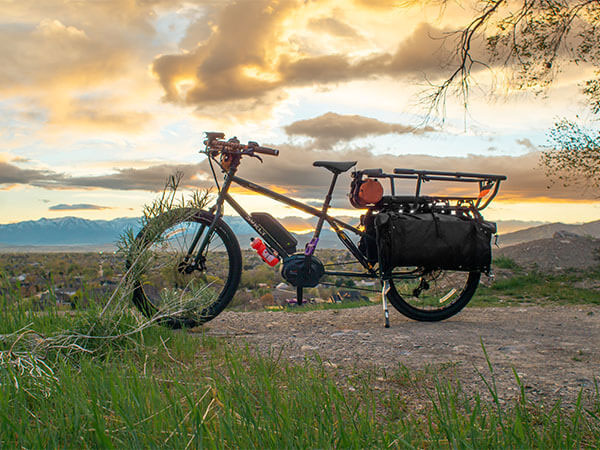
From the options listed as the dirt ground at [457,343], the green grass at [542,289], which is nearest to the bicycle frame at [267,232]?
the dirt ground at [457,343]

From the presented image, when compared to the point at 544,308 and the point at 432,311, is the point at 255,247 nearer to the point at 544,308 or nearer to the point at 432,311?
the point at 432,311

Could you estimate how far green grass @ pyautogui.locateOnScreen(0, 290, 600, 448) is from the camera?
75.4 inches

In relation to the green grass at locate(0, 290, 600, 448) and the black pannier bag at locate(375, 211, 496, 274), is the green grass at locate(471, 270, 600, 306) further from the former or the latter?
the green grass at locate(0, 290, 600, 448)

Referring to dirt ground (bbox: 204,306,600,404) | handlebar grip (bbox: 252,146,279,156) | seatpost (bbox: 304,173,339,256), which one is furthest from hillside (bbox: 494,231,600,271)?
handlebar grip (bbox: 252,146,279,156)

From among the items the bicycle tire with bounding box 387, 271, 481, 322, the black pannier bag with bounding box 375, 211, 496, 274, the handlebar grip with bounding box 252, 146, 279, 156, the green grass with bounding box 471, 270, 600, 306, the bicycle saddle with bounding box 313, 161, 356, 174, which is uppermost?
the handlebar grip with bounding box 252, 146, 279, 156

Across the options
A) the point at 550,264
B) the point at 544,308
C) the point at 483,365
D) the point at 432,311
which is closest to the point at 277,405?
the point at 483,365

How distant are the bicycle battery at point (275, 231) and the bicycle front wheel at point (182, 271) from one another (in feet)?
1.51

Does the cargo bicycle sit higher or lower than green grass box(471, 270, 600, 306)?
higher

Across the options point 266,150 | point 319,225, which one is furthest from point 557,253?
point 266,150

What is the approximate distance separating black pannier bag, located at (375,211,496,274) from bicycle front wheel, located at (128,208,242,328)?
183 cm

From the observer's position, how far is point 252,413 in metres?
2.14

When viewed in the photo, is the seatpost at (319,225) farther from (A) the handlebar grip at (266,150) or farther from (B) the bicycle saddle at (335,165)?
(A) the handlebar grip at (266,150)

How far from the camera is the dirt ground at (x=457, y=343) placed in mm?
3480

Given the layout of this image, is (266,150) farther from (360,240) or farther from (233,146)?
(360,240)
